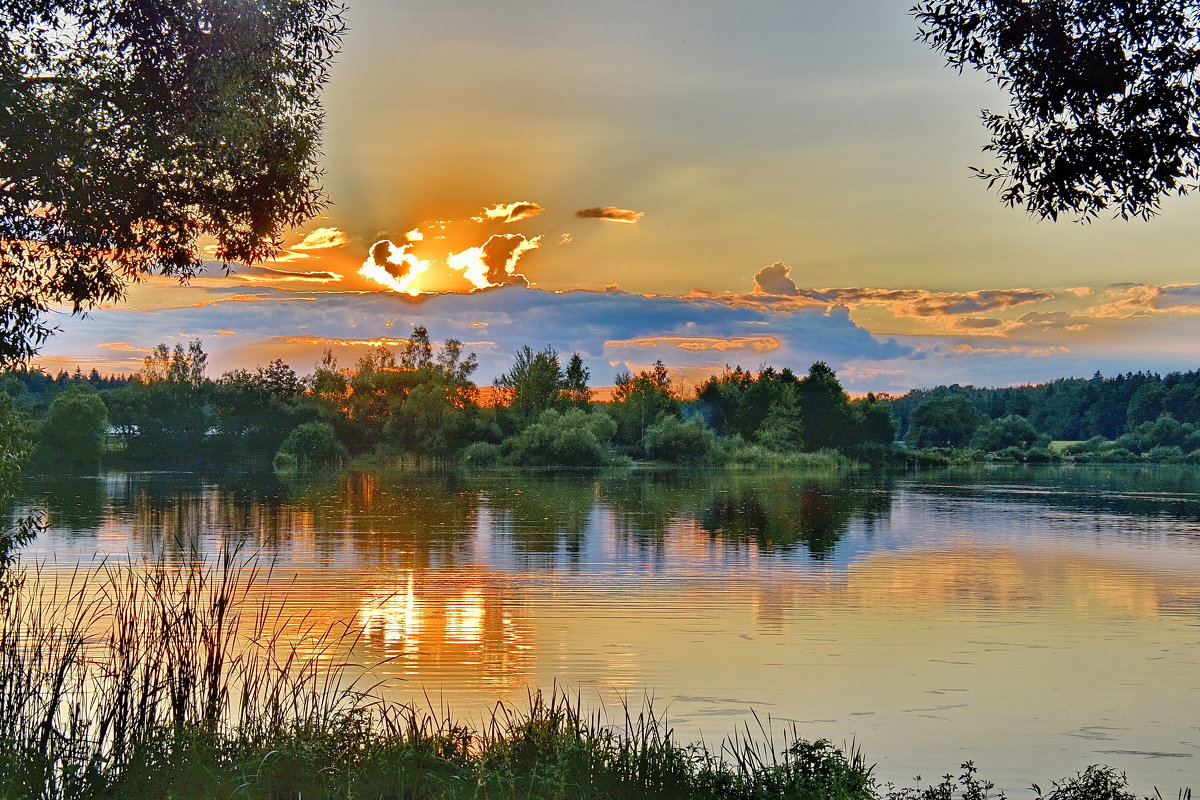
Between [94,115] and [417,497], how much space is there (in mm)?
40016

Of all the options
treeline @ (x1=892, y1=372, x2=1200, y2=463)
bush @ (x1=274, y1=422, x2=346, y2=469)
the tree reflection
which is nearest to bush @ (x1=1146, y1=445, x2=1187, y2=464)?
treeline @ (x1=892, y1=372, x2=1200, y2=463)

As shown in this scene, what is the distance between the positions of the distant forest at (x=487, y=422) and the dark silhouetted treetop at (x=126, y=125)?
70.5 metres

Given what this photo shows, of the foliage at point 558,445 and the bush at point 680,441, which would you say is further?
the bush at point 680,441

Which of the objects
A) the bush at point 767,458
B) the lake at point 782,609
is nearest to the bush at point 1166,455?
the bush at point 767,458

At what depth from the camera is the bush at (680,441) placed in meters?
90.7

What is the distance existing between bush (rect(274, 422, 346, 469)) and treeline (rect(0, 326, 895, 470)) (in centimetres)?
10

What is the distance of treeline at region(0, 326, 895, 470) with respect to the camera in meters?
87.1

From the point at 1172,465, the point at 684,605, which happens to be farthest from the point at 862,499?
the point at 1172,465

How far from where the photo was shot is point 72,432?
78875 millimetres

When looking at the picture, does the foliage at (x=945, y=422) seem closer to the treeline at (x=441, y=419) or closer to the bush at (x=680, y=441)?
the treeline at (x=441, y=419)

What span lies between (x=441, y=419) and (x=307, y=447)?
10793 mm

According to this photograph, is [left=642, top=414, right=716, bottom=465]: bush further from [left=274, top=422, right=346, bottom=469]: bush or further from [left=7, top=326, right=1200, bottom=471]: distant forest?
[left=274, top=422, right=346, bottom=469]: bush

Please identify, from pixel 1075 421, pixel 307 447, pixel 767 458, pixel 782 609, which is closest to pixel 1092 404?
pixel 1075 421

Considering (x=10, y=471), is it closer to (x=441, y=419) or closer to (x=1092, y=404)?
(x=441, y=419)
